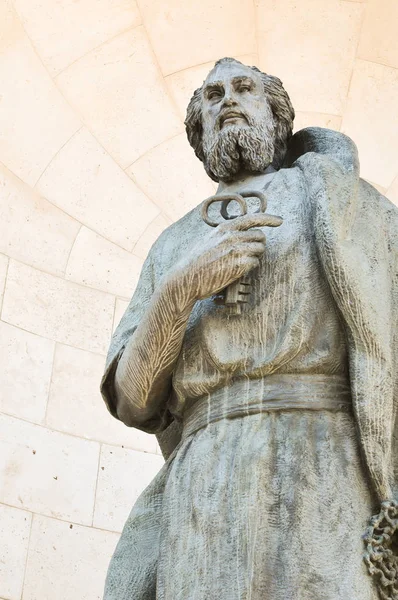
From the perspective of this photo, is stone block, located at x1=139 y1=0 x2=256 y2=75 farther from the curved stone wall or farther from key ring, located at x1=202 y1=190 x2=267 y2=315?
key ring, located at x1=202 y1=190 x2=267 y2=315

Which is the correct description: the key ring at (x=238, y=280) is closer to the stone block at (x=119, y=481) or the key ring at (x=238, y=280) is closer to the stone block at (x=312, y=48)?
the stone block at (x=119, y=481)

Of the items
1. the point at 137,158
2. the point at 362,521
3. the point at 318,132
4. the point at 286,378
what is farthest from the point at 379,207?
the point at 137,158

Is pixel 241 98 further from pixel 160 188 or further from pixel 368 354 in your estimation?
pixel 160 188

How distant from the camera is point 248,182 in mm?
4551

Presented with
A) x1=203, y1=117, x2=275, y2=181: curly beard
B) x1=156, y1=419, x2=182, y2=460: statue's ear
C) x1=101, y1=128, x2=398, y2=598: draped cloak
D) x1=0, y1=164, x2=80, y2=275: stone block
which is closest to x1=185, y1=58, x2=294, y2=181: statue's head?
x1=203, y1=117, x2=275, y2=181: curly beard

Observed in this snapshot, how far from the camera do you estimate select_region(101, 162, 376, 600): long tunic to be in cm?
382

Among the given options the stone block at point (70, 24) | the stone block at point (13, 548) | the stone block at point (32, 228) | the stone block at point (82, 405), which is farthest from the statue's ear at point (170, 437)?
the stone block at point (70, 24)

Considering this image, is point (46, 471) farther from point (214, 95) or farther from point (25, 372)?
point (214, 95)

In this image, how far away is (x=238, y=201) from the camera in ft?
13.7

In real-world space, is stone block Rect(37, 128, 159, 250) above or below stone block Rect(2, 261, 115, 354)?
above

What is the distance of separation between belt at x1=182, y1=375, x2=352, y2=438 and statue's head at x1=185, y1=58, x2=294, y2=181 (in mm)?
747

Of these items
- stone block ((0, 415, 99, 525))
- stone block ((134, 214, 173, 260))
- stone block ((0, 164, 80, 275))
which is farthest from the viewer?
stone block ((134, 214, 173, 260))

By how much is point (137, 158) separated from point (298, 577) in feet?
14.3

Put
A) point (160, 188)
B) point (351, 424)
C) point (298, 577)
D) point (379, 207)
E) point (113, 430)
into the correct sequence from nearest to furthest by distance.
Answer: point (298, 577) → point (351, 424) → point (379, 207) → point (113, 430) → point (160, 188)
